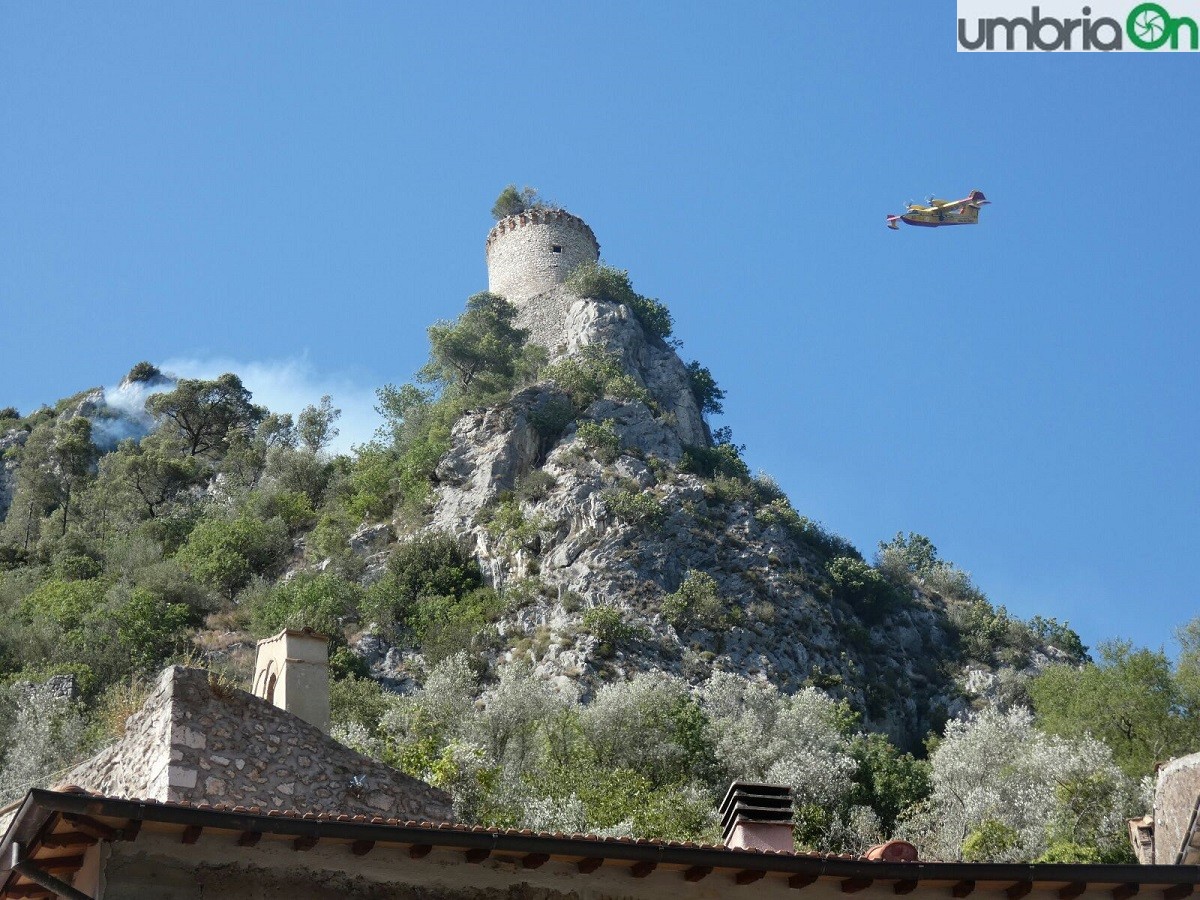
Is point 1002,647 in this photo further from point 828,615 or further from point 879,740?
point 879,740

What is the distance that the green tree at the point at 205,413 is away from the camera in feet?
212

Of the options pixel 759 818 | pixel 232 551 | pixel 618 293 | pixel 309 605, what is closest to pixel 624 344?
pixel 618 293

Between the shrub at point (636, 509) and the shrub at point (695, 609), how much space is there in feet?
10.0

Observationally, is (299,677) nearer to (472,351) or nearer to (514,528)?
(514,528)

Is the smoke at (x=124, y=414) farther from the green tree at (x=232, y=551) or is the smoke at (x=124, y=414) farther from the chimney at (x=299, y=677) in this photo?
the chimney at (x=299, y=677)

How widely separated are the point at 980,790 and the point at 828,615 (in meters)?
15.4

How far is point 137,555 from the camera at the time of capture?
1902 inches

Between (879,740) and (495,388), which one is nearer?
(879,740)

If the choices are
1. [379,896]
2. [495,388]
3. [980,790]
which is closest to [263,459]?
[495,388]

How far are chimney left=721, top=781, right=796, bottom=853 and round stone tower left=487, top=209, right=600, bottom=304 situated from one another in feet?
166

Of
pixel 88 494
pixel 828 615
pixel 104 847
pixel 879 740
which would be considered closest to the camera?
pixel 104 847

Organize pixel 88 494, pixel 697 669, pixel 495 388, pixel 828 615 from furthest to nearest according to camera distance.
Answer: pixel 88 494 < pixel 495 388 < pixel 828 615 < pixel 697 669

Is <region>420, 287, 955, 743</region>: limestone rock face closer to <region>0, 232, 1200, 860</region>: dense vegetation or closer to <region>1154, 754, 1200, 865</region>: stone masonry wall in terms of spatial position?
<region>0, 232, 1200, 860</region>: dense vegetation

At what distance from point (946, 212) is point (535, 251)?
2637cm
